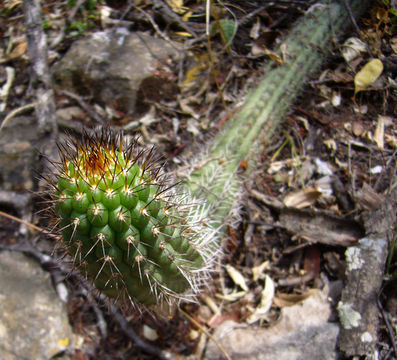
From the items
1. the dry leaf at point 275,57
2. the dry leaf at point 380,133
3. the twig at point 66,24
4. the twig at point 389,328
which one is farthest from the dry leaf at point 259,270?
the twig at point 66,24

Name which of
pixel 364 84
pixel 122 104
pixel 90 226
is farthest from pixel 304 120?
pixel 90 226

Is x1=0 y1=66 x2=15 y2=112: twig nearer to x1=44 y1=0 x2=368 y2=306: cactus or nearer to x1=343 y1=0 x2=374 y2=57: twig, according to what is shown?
x1=44 y1=0 x2=368 y2=306: cactus

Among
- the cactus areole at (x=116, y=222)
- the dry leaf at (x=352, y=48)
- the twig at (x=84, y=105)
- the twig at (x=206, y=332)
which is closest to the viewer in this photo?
the cactus areole at (x=116, y=222)

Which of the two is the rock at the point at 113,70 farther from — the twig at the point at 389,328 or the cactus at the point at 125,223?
the twig at the point at 389,328

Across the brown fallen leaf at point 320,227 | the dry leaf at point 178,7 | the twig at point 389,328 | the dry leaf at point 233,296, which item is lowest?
the dry leaf at point 233,296

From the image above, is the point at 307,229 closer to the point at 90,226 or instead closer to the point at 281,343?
the point at 281,343

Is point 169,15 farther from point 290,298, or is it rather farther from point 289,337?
point 289,337

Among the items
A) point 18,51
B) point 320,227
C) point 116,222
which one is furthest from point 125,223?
point 18,51

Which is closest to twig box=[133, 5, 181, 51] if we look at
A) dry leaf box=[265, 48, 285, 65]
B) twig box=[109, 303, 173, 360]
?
dry leaf box=[265, 48, 285, 65]
